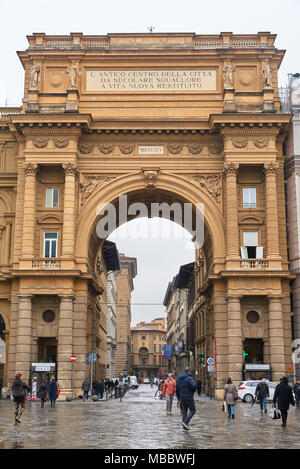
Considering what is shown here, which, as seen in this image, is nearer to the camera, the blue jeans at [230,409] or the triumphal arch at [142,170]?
the blue jeans at [230,409]

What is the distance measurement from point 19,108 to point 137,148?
34.4ft

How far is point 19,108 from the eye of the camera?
4981 centimetres

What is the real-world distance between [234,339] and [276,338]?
284 centimetres

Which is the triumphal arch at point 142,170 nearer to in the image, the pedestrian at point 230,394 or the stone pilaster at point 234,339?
the stone pilaster at point 234,339

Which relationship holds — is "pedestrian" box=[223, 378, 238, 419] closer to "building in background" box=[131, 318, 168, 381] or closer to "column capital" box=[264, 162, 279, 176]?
"column capital" box=[264, 162, 279, 176]

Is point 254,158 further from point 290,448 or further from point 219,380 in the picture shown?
point 290,448

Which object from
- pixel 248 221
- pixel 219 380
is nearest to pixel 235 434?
pixel 219 380

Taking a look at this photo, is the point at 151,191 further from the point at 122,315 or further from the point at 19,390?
the point at 122,315

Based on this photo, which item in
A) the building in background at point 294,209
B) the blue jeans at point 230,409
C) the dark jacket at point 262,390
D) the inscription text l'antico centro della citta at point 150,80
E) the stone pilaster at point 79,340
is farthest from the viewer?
the inscription text l'antico centro della citta at point 150,80

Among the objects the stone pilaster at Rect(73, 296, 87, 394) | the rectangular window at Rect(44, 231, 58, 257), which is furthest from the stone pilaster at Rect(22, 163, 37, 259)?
the stone pilaster at Rect(73, 296, 87, 394)

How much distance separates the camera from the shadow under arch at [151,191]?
45344 mm

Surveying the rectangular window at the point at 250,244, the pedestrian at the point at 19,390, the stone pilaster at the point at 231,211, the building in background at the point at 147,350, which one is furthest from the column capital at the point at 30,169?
the building in background at the point at 147,350

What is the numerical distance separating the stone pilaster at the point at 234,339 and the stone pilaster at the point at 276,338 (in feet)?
6.84

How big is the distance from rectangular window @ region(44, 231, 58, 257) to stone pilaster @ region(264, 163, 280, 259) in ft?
50.7
